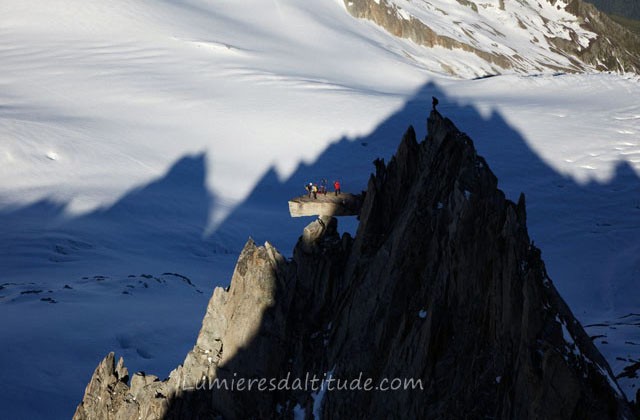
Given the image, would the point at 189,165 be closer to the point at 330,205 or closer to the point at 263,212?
the point at 263,212

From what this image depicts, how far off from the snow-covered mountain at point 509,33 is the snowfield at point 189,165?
31107mm

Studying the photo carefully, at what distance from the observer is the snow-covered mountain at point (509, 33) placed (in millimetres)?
118312

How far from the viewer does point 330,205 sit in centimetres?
2320

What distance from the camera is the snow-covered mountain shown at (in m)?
118

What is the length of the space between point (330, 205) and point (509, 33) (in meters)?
133

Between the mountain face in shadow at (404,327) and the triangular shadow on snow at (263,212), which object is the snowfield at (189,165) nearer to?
the triangular shadow on snow at (263,212)

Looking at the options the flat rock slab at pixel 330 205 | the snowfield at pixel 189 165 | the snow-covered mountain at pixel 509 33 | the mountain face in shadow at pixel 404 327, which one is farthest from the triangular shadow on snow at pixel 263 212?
the snow-covered mountain at pixel 509 33

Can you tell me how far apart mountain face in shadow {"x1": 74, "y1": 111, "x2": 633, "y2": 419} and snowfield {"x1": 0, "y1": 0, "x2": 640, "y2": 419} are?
14.3 ft

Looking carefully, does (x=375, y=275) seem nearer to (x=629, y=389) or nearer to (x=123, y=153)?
(x=629, y=389)

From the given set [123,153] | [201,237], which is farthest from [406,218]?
[123,153]

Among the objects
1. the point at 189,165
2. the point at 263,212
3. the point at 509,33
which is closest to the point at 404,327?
the point at 263,212

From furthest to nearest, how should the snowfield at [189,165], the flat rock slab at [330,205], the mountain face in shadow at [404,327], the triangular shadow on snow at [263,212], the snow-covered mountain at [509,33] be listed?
the snow-covered mountain at [509,33], the triangular shadow on snow at [263,212], the snowfield at [189,165], the flat rock slab at [330,205], the mountain face in shadow at [404,327]

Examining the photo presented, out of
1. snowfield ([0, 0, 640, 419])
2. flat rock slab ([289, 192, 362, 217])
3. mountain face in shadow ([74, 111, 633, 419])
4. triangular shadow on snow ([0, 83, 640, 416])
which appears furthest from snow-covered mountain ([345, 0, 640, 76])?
mountain face in shadow ([74, 111, 633, 419])

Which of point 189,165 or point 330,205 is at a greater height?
point 330,205
